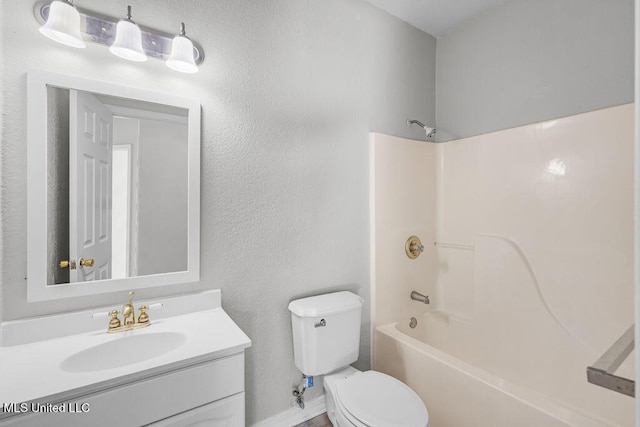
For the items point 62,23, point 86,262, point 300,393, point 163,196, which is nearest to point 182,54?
point 62,23

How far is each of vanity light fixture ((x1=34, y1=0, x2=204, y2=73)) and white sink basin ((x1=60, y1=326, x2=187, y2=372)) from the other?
1.16m

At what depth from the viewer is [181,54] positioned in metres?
1.32

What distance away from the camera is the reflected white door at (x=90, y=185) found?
1.22 metres

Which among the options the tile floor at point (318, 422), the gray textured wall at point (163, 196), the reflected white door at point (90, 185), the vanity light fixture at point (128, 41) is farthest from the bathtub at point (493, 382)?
the vanity light fixture at point (128, 41)

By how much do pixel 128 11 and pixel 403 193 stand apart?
1.83 meters

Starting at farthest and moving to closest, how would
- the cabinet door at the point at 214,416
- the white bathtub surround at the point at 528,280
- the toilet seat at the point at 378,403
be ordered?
the white bathtub surround at the point at 528,280, the toilet seat at the point at 378,403, the cabinet door at the point at 214,416

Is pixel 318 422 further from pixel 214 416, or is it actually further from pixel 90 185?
pixel 90 185

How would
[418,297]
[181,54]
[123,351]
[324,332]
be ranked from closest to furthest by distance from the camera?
[123,351] → [181,54] → [324,332] → [418,297]

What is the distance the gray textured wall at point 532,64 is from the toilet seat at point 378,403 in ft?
5.81

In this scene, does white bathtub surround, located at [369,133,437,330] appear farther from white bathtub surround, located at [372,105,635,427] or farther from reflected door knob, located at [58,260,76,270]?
reflected door knob, located at [58,260,76,270]

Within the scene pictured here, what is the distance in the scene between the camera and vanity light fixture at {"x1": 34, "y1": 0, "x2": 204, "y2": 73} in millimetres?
1107

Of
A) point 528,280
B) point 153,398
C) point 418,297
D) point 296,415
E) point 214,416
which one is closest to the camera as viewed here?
point 153,398

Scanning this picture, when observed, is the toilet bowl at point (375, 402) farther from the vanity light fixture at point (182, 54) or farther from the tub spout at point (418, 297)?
the vanity light fixture at point (182, 54)

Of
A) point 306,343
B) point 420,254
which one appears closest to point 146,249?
point 306,343
